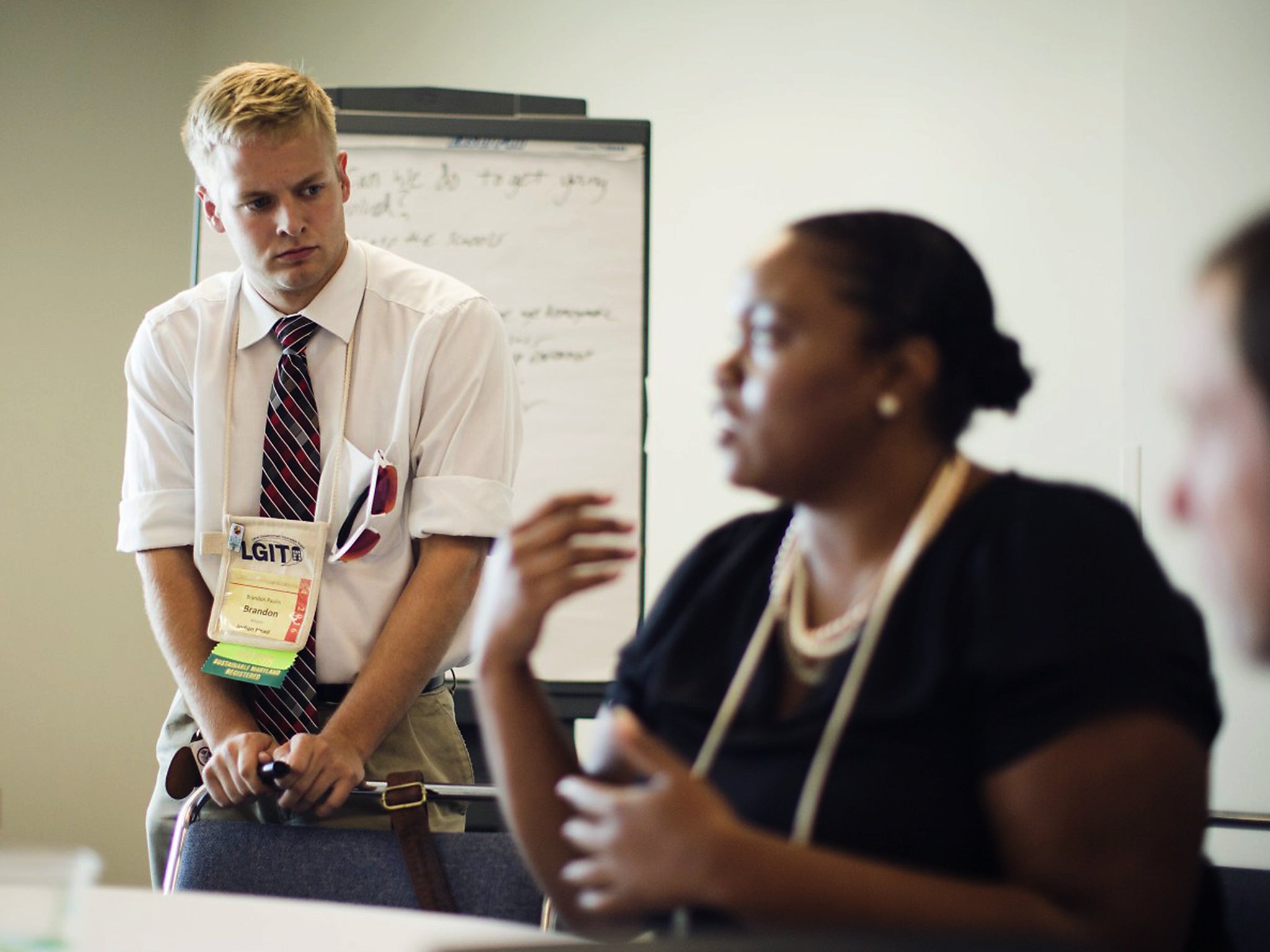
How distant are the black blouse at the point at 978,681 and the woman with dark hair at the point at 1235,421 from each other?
0.11 m

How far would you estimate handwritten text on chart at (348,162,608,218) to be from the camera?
3260mm

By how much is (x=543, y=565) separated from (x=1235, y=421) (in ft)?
2.05

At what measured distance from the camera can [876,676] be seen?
1.13m

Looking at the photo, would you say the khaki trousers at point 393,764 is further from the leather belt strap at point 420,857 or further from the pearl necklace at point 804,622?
the pearl necklace at point 804,622

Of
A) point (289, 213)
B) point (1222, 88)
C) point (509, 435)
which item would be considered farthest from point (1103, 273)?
point (289, 213)

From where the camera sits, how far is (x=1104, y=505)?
3.65 feet

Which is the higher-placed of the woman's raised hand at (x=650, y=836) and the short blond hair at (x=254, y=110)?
the short blond hair at (x=254, y=110)

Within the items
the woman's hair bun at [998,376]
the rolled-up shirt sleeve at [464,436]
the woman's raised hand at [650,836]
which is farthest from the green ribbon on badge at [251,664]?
the woman's hair bun at [998,376]

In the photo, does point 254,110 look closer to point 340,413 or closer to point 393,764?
point 340,413

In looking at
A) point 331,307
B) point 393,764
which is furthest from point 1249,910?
point 331,307

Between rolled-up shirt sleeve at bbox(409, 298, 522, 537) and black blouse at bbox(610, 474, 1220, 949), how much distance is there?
Result: 93 centimetres

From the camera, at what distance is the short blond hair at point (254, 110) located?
2.06 metres

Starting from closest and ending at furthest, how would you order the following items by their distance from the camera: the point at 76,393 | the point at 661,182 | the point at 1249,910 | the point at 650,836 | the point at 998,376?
the point at 650,836, the point at 998,376, the point at 1249,910, the point at 76,393, the point at 661,182

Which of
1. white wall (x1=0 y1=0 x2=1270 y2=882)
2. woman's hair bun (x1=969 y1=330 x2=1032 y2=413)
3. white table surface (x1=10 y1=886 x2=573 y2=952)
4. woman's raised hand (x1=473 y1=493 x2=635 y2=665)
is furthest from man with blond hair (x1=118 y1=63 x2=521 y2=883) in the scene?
white wall (x1=0 y1=0 x2=1270 y2=882)
